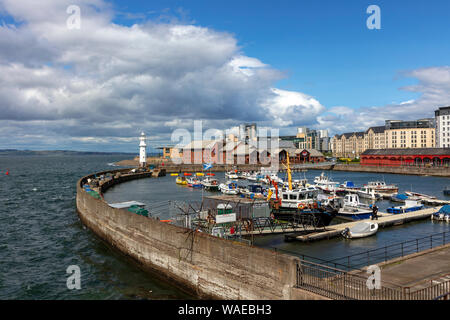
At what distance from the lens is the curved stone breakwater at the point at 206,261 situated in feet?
55.2


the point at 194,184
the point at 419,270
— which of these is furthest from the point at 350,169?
the point at 419,270

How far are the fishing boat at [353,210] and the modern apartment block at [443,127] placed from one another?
155 metres

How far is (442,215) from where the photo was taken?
144 ft

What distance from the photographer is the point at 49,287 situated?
81.7ft

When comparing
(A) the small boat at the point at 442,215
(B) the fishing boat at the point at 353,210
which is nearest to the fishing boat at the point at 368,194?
(B) the fishing boat at the point at 353,210

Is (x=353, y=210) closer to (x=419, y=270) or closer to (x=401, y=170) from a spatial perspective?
(x=419, y=270)

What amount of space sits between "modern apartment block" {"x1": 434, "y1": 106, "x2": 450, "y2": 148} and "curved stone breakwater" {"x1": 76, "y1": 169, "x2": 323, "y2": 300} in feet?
617

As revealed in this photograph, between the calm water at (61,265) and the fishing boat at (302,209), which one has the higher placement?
the fishing boat at (302,209)

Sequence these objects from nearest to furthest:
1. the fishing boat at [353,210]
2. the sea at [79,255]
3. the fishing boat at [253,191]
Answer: the sea at [79,255]
the fishing boat at [353,210]
the fishing boat at [253,191]

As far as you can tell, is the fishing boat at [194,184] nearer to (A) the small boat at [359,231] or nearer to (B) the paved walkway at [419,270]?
(A) the small boat at [359,231]

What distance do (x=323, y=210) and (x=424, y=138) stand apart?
188 metres

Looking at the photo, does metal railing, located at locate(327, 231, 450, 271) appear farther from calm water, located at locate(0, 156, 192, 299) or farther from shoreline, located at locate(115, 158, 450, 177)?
shoreline, located at locate(115, 158, 450, 177)
